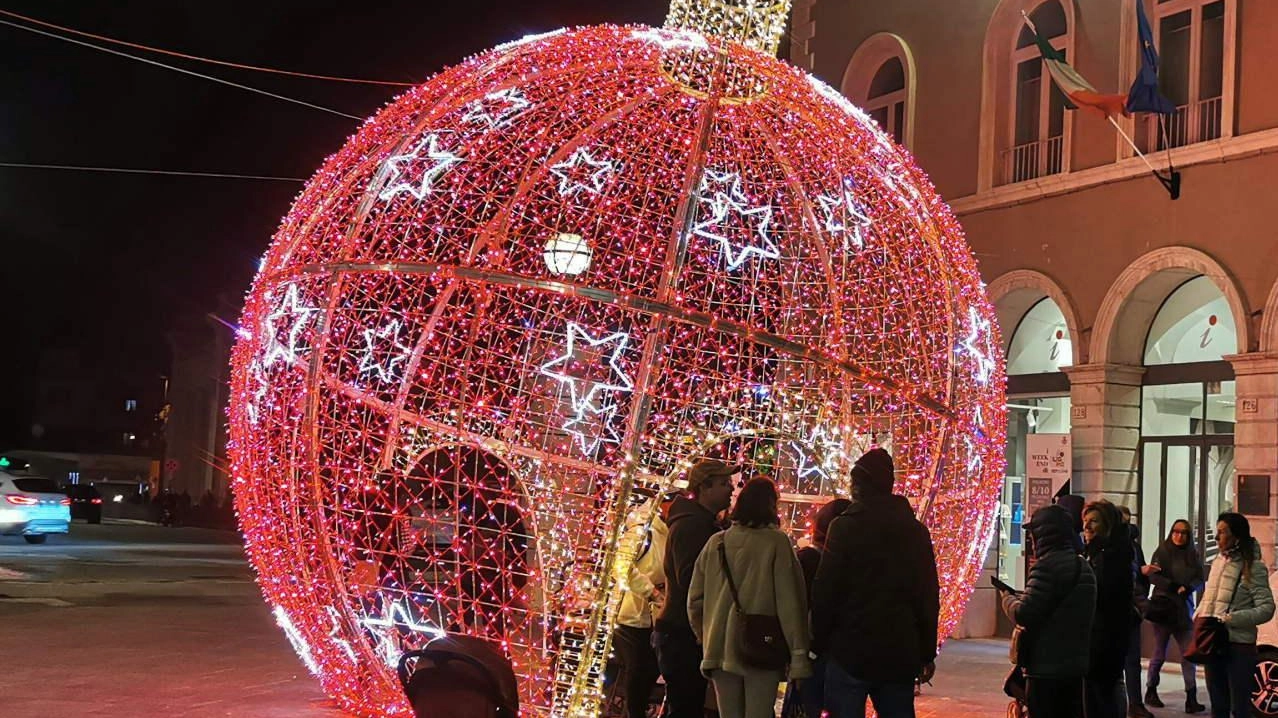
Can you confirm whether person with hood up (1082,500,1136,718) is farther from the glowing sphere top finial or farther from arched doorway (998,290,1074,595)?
arched doorway (998,290,1074,595)

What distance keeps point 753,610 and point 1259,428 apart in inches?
360

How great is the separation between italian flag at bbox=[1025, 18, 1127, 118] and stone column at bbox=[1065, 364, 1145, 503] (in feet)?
9.16

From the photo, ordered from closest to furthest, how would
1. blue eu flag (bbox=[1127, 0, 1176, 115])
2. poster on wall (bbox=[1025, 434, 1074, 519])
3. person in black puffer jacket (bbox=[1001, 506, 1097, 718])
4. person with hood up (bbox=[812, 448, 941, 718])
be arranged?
person with hood up (bbox=[812, 448, 941, 718])
person in black puffer jacket (bbox=[1001, 506, 1097, 718])
blue eu flag (bbox=[1127, 0, 1176, 115])
poster on wall (bbox=[1025, 434, 1074, 519])

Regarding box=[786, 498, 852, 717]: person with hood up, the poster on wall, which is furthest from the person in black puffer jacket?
the poster on wall

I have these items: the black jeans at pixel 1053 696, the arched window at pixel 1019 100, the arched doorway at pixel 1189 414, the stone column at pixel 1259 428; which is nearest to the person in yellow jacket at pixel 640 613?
the black jeans at pixel 1053 696

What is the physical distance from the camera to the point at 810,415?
8.52m

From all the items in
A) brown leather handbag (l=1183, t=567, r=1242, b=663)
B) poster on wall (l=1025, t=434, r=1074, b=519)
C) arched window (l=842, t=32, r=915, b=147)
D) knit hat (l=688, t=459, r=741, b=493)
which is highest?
arched window (l=842, t=32, r=915, b=147)

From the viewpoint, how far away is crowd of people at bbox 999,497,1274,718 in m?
6.16

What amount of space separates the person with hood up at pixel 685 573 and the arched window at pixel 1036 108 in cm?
1030

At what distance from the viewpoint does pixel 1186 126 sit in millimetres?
13984

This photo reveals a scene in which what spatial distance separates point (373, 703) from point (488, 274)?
2.48 metres

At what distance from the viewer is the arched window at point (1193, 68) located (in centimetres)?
1344

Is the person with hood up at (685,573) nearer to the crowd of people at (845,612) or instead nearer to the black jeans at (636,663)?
the crowd of people at (845,612)

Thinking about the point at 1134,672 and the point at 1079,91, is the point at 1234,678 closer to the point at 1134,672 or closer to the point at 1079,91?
the point at 1134,672
